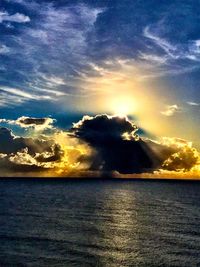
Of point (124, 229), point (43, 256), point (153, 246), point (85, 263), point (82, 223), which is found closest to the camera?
point (85, 263)

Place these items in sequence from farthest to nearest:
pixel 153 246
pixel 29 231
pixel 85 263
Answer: pixel 29 231
pixel 153 246
pixel 85 263

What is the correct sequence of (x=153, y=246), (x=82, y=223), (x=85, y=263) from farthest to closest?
(x=82, y=223) < (x=153, y=246) < (x=85, y=263)

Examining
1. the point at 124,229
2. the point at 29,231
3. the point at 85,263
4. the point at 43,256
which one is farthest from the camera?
the point at 124,229

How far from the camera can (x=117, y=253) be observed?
203 ft

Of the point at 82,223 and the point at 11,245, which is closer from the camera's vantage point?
the point at 11,245

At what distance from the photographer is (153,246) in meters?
67.8

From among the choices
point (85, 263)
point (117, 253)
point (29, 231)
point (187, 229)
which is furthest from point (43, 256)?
point (187, 229)

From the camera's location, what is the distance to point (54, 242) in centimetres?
6812

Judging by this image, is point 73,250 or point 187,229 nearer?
point 73,250

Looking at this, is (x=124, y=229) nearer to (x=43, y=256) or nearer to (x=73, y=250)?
(x=73, y=250)

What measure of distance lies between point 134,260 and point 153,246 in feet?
34.2

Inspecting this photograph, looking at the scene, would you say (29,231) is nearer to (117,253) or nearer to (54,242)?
(54,242)

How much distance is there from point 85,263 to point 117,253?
8929 millimetres

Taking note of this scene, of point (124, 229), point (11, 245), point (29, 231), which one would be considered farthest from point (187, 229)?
point (11, 245)
